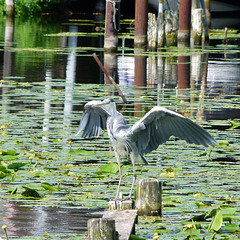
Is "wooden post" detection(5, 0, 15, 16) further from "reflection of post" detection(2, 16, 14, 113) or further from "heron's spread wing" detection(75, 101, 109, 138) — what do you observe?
"heron's spread wing" detection(75, 101, 109, 138)

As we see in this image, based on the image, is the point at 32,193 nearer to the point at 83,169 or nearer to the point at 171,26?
the point at 83,169

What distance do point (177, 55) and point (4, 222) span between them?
1545cm

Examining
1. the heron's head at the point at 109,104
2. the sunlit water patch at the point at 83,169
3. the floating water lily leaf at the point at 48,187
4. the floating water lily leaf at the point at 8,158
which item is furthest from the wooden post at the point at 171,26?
the heron's head at the point at 109,104

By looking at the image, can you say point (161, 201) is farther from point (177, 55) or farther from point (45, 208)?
point (177, 55)

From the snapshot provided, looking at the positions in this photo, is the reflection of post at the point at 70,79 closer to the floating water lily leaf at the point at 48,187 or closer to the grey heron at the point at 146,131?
the floating water lily leaf at the point at 48,187

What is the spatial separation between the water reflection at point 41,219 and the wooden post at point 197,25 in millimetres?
18836

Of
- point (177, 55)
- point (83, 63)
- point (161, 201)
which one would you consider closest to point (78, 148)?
point (161, 201)

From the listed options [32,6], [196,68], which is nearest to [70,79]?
[196,68]

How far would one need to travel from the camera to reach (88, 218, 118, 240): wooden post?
5.61 meters

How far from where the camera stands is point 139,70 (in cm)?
1877

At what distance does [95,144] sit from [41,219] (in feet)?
11.4

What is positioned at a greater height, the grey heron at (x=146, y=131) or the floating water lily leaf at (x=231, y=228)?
the grey heron at (x=146, y=131)

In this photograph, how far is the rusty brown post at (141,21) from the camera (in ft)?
74.5

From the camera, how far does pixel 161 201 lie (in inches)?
276
